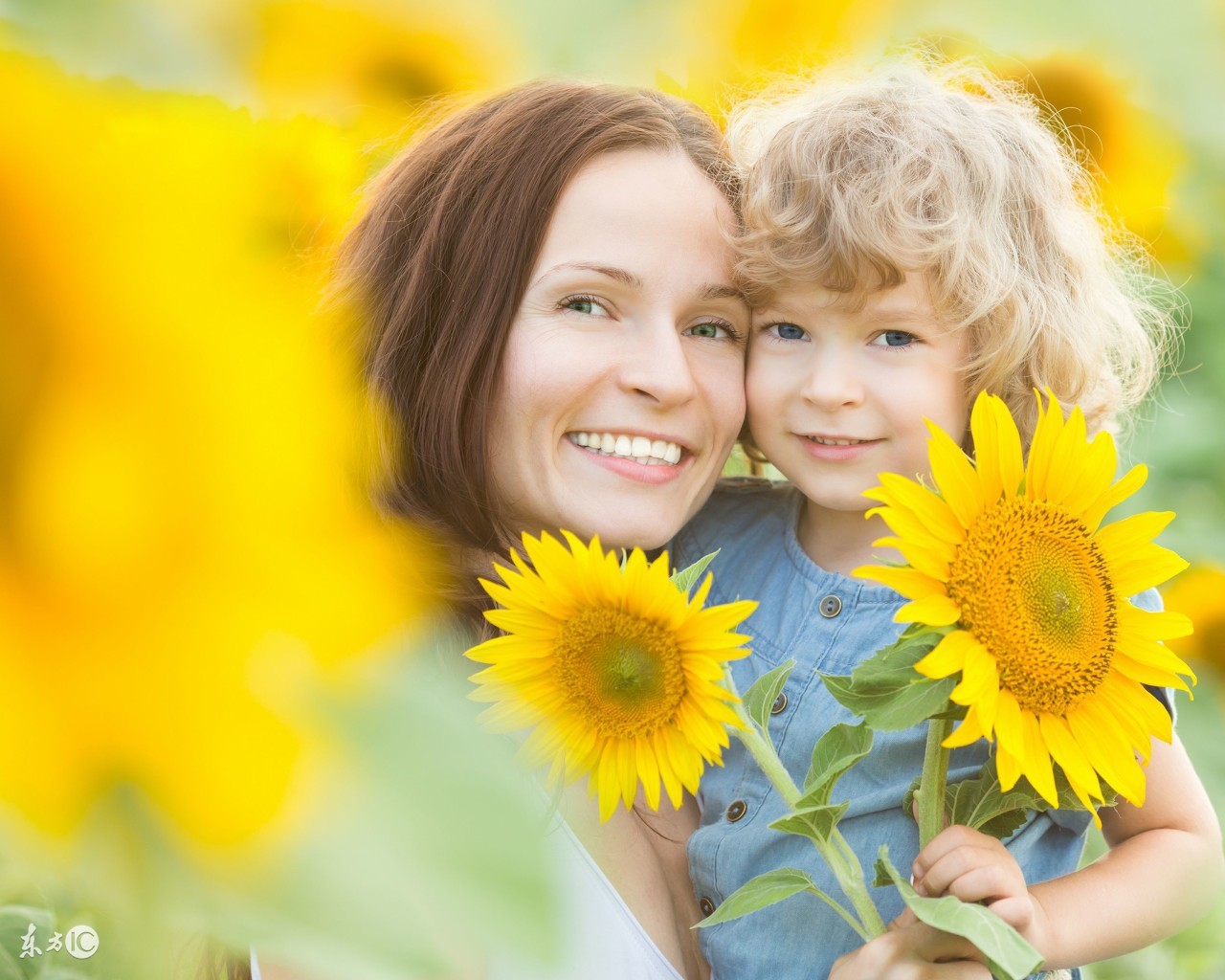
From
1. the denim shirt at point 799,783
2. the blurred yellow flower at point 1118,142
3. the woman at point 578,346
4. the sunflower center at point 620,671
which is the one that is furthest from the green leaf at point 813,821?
the blurred yellow flower at point 1118,142

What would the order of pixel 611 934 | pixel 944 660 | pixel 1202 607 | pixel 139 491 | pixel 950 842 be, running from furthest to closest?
1. pixel 1202 607
2. pixel 611 934
3. pixel 950 842
4. pixel 944 660
5. pixel 139 491

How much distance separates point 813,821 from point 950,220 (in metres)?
0.68

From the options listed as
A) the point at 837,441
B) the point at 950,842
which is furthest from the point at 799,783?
the point at 950,842

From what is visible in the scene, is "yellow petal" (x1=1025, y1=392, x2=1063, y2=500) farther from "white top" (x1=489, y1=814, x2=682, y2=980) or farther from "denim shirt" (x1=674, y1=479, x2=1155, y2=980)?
"white top" (x1=489, y1=814, x2=682, y2=980)

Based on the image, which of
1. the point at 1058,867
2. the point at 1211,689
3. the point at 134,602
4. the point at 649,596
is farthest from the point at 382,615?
the point at 1211,689

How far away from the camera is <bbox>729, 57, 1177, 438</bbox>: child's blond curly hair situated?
1.25 m

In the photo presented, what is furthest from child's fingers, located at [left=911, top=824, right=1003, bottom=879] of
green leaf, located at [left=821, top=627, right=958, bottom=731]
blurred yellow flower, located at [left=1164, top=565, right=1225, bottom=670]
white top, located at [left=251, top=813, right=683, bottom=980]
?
blurred yellow flower, located at [left=1164, top=565, right=1225, bottom=670]

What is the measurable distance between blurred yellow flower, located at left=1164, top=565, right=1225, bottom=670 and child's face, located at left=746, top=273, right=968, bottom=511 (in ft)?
2.02

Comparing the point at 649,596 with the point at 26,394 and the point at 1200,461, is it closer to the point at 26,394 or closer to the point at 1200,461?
the point at 26,394

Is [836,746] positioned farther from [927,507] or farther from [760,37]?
[760,37]

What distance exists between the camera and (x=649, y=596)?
0.82 meters

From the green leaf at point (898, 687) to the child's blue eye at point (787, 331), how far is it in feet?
1.92

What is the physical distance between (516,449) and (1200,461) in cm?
102

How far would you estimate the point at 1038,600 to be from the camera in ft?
2.53
